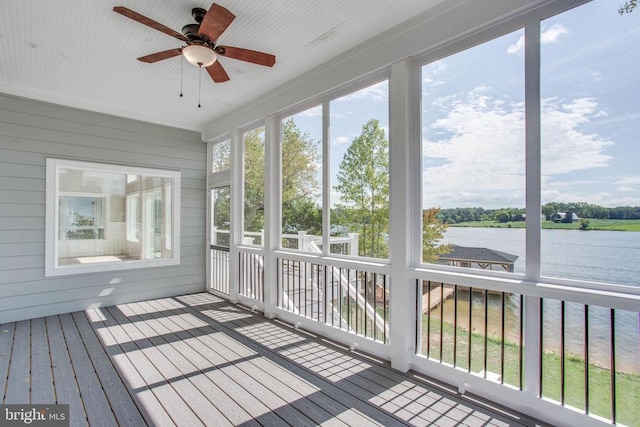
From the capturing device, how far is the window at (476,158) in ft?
7.49

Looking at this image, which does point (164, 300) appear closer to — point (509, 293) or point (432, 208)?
point (432, 208)

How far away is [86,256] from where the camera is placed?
15.0 ft

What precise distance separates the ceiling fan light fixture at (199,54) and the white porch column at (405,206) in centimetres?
158

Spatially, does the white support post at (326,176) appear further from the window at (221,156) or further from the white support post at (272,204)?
the window at (221,156)

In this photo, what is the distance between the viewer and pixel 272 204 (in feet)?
13.8

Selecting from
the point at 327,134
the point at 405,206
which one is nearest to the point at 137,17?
the point at 327,134

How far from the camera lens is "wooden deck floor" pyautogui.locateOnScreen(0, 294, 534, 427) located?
2137mm

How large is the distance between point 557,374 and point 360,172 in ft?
7.32

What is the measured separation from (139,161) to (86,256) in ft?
5.26

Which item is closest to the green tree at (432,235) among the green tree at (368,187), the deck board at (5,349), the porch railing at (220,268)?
the green tree at (368,187)

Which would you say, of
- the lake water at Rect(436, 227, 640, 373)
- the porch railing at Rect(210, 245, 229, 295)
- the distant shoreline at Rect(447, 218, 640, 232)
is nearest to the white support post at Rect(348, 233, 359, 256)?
the distant shoreline at Rect(447, 218, 640, 232)

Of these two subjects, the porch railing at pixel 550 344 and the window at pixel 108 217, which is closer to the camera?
the porch railing at pixel 550 344

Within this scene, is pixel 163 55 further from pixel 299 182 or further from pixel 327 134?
pixel 299 182

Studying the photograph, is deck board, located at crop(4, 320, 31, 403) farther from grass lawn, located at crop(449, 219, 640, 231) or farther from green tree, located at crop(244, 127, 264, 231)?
grass lawn, located at crop(449, 219, 640, 231)
